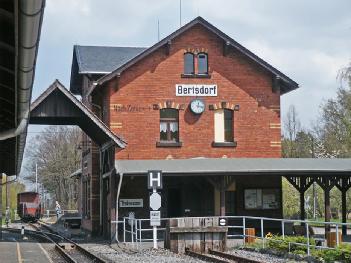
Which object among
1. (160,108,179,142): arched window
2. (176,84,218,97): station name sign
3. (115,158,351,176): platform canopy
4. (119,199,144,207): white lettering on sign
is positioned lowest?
(119,199,144,207): white lettering on sign

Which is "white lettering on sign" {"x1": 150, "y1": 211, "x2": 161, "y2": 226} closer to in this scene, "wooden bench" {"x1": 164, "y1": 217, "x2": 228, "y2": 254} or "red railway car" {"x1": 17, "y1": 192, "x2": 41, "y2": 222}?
"wooden bench" {"x1": 164, "y1": 217, "x2": 228, "y2": 254}

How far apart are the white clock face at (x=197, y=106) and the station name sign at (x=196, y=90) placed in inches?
13.1

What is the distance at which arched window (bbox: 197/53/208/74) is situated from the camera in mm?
28203

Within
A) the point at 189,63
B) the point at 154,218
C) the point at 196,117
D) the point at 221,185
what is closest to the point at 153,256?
the point at 154,218

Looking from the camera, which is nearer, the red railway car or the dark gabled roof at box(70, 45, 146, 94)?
the dark gabled roof at box(70, 45, 146, 94)

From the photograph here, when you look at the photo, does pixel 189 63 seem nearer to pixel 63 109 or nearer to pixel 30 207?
pixel 63 109

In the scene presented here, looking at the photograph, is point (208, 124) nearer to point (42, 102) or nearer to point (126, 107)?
point (126, 107)

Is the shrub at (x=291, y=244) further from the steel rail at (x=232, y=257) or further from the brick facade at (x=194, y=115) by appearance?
the brick facade at (x=194, y=115)

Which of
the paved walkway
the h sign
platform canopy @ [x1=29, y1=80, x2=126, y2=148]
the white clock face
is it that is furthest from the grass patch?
the white clock face

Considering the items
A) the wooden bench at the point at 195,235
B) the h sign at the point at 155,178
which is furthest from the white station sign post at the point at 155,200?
the wooden bench at the point at 195,235

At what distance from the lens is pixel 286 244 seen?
17.5 meters

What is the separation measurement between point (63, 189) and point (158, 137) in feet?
169

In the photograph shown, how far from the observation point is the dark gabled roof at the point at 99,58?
3036 centimetres

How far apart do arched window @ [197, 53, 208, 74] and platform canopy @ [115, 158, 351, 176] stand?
4073 mm
